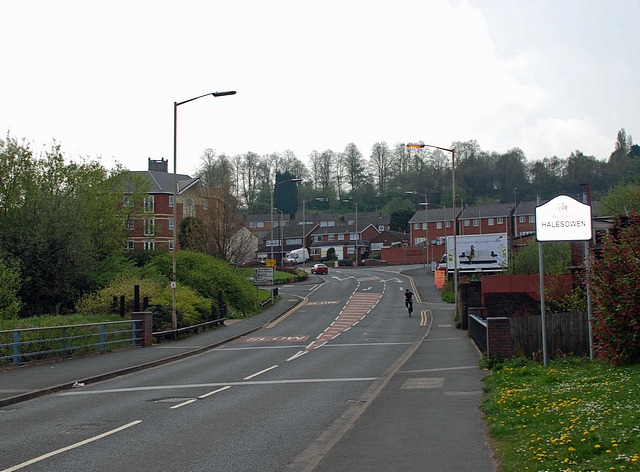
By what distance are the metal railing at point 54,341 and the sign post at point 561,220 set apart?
14913 mm

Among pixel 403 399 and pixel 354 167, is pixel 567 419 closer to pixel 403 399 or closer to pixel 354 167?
pixel 403 399

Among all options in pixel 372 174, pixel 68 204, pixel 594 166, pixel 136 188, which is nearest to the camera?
pixel 68 204

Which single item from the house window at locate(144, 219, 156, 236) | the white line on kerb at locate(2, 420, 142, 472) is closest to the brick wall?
the white line on kerb at locate(2, 420, 142, 472)

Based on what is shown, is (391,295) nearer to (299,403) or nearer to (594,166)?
(299,403)

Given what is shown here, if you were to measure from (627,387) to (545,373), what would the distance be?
4306 mm

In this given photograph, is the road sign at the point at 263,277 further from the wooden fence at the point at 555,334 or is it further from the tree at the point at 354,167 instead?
the tree at the point at 354,167

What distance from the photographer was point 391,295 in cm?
6400

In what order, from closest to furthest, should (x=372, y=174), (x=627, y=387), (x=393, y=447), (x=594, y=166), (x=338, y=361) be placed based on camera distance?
(x=393, y=447) < (x=627, y=387) < (x=338, y=361) < (x=594, y=166) < (x=372, y=174)

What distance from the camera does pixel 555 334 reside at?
20828 millimetres

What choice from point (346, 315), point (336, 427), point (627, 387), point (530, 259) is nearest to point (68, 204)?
point (346, 315)

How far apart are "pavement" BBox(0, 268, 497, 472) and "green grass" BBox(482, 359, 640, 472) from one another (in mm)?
408

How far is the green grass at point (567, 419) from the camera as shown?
7.43 metres

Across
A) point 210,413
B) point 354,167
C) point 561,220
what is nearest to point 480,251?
point 561,220

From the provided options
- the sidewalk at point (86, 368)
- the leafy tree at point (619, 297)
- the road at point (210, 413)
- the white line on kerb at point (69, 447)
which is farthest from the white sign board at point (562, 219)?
the sidewalk at point (86, 368)
